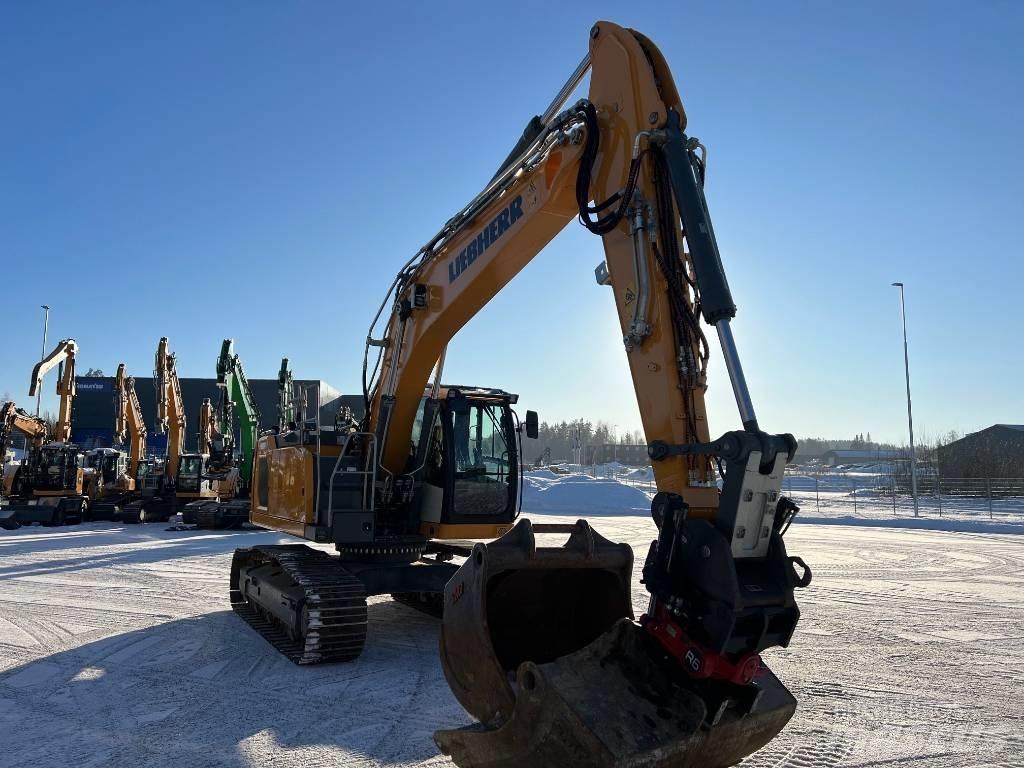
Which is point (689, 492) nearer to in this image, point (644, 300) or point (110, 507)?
point (644, 300)

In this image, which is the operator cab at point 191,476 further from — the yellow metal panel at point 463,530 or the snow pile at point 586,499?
the yellow metal panel at point 463,530

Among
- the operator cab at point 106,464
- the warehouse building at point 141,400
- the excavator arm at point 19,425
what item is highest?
the warehouse building at point 141,400

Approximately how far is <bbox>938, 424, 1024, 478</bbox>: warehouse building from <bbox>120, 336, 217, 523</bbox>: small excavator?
33.9 metres

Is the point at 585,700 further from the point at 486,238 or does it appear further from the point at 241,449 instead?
the point at 241,449

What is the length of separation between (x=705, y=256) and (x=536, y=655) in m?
2.69

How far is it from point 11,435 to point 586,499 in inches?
817

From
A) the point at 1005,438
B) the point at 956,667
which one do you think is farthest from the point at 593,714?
the point at 1005,438

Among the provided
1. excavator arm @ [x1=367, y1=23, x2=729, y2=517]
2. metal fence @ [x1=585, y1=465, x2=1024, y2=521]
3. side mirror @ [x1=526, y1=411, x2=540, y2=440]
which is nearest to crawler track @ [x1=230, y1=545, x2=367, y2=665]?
side mirror @ [x1=526, y1=411, x2=540, y2=440]

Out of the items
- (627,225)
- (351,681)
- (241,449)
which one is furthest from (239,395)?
(627,225)

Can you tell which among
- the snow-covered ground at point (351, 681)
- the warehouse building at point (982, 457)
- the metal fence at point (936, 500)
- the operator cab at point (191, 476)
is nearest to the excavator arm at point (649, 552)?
the snow-covered ground at point (351, 681)

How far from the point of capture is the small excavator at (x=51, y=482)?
21703 mm

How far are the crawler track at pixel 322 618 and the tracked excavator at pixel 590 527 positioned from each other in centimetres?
2

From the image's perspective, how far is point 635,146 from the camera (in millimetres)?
4691

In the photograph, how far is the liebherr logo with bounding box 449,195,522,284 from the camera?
626 cm
